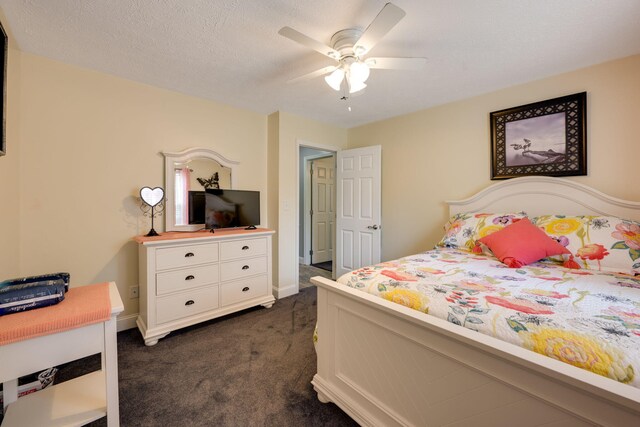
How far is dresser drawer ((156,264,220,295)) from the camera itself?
7.44 ft

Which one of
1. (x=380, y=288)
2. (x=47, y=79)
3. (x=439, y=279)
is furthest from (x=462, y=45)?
(x=47, y=79)

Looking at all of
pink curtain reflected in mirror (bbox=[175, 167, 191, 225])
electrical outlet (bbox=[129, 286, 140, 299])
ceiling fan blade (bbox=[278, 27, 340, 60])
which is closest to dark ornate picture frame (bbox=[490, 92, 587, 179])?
ceiling fan blade (bbox=[278, 27, 340, 60])

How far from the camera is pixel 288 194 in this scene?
3.36 m

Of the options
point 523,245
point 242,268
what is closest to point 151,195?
point 242,268

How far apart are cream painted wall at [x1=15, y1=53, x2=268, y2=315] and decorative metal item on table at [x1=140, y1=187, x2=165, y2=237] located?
0.23ft

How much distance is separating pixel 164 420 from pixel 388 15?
245cm

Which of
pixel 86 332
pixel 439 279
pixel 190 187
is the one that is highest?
pixel 190 187

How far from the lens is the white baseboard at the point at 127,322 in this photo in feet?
8.04

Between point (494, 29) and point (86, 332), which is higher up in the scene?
point (494, 29)

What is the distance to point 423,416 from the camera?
1137 mm

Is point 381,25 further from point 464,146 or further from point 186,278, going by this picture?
point 186,278

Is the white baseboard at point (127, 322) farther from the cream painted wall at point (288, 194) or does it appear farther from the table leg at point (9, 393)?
the cream painted wall at point (288, 194)

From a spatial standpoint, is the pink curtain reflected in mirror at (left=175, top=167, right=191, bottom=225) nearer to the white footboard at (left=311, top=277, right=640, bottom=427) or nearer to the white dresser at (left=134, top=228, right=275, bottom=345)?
the white dresser at (left=134, top=228, right=275, bottom=345)

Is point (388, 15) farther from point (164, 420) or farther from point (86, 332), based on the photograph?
point (164, 420)
